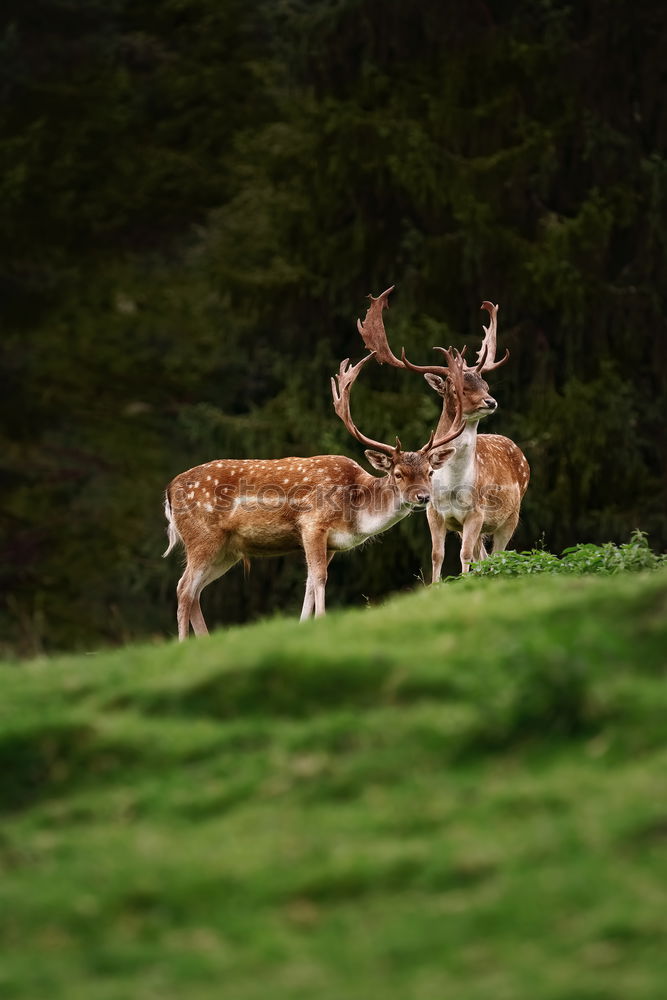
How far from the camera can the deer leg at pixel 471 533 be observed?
13656mm

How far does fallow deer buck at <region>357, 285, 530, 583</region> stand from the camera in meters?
13.9

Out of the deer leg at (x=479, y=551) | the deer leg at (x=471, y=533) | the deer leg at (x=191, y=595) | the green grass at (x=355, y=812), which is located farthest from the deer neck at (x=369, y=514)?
the green grass at (x=355, y=812)

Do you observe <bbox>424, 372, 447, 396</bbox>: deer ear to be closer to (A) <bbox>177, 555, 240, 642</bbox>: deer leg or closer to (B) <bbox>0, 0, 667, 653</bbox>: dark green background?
(A) <bbox>177, 555, 240, 642</bbox>: deer leg

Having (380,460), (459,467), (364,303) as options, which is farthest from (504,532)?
(364,303)

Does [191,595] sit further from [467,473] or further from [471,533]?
[467,473]

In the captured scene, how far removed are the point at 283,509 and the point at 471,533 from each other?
1665 millimetres

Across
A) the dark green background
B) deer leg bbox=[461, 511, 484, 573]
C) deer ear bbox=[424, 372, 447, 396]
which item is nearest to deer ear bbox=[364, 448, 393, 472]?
deer leg bbox=[461, 511, 484, 573]

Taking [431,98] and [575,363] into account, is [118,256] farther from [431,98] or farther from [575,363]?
[575,363]

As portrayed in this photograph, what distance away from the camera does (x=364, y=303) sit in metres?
23.5

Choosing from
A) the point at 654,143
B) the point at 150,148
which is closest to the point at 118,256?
the point at 150,148

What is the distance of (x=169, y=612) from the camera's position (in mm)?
23750

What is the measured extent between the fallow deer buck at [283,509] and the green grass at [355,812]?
4.48 m

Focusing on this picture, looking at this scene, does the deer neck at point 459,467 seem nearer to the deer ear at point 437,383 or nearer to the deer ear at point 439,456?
the deer ear at point 439,456

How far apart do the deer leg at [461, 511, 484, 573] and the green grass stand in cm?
533
